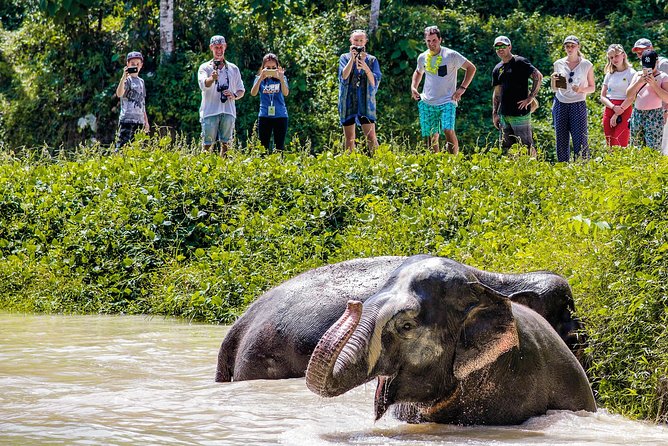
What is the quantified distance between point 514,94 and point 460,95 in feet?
2.47

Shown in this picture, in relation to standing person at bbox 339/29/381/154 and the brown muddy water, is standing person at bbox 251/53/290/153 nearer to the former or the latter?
standing person at bbox 339/29/381/154

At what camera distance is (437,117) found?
52.7 feet

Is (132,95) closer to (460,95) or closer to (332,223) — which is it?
(460,95)

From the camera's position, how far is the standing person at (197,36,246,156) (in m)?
16.2

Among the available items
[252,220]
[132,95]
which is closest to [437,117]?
[132,95]

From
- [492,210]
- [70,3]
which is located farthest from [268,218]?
[70,3]

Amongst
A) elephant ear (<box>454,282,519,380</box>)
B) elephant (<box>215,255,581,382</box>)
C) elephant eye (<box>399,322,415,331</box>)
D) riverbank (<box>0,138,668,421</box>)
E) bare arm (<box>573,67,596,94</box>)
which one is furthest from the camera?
bare arm (<box>573,67,596,94</box>)

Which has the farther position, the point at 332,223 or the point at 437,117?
the point at 437,117

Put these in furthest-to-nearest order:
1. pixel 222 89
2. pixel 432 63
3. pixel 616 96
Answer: pixel 222 89
pixel 432 63
pixel 616 96

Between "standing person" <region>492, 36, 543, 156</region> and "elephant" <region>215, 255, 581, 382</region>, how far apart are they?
8.78m

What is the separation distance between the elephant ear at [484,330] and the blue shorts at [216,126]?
11123 mm

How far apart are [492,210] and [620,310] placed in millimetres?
3646

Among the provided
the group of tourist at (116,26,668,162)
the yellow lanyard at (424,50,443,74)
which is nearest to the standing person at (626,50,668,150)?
the group of tourist at (116,26,668,162)

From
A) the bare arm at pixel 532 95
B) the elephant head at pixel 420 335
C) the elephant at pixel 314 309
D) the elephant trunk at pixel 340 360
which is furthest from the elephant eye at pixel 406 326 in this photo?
the bare arm at pixel 532 95
